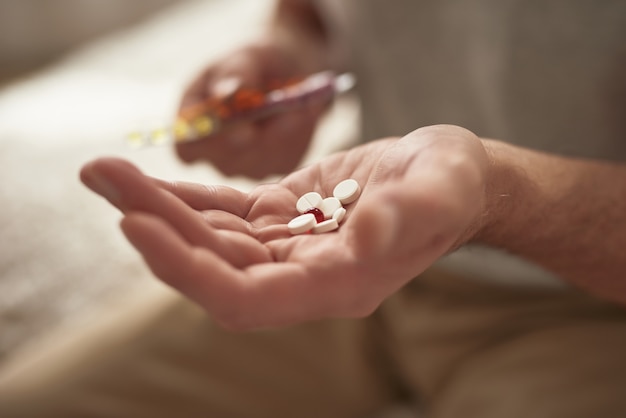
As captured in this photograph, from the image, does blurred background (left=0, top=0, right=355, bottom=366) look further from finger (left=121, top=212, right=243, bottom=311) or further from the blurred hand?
finger (left=121, top=212, right=243, bottom=311)

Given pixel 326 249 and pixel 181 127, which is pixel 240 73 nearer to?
pixel 181 127

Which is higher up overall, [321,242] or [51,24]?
[51,24]

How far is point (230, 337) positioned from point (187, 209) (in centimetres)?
47

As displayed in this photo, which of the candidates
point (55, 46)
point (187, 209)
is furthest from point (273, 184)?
point (55, 46)

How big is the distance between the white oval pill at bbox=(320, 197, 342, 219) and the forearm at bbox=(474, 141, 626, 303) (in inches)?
3.6

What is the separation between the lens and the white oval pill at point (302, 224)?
37 centimetres

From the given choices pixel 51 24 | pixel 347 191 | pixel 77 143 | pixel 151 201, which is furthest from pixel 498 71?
pixel 51 24

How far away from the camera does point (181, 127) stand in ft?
2.30

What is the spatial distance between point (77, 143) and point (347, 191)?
762 millimetres

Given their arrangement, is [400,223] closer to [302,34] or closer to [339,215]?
[339,215]

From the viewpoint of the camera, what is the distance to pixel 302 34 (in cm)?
91

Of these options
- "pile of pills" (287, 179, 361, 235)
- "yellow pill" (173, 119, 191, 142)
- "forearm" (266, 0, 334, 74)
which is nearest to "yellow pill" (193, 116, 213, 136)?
"yellow pill" (173, 119, 191, 142)

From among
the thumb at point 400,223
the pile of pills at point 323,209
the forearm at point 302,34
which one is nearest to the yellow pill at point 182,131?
the forearm at point 302,34

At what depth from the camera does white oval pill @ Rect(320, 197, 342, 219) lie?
1.26 ft
